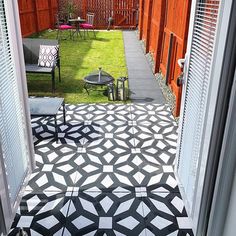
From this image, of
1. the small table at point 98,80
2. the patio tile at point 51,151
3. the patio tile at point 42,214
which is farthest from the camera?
the small table at point 98,80

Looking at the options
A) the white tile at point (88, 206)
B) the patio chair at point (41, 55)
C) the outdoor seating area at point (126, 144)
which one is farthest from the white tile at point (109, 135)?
the patio chair at point (41, 55)

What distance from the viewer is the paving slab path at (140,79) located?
5.72 metres

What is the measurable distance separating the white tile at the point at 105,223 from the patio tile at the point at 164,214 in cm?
33

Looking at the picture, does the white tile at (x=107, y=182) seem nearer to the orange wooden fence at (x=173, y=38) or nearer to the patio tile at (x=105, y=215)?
the patio tile at (x=105, y=215)

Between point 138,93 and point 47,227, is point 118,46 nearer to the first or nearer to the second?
point 138,93

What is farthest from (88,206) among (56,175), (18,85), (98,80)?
(98,80)

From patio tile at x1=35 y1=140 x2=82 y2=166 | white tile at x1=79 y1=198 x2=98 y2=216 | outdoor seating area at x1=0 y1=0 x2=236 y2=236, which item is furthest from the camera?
patio tile at x1=35 y1=140 x2=82 y2=166

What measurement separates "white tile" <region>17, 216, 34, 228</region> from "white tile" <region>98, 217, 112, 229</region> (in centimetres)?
64

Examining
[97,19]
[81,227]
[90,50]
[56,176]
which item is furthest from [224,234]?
[97,19]

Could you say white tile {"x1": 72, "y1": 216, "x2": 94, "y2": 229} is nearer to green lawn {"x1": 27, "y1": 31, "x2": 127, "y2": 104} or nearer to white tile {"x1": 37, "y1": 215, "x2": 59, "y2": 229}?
white tile {"x1": 37, "y1": 215, "x2": 59, "y2": 229}

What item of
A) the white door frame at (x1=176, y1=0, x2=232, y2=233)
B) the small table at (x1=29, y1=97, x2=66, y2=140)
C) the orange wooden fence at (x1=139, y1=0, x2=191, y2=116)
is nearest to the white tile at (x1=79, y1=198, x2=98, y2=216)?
the white door frame at (x1=176, y1=0, x2=232, y2=233)

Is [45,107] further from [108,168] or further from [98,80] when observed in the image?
[98,80]

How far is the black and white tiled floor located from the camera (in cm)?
257

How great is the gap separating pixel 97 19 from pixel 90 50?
6999 mm
